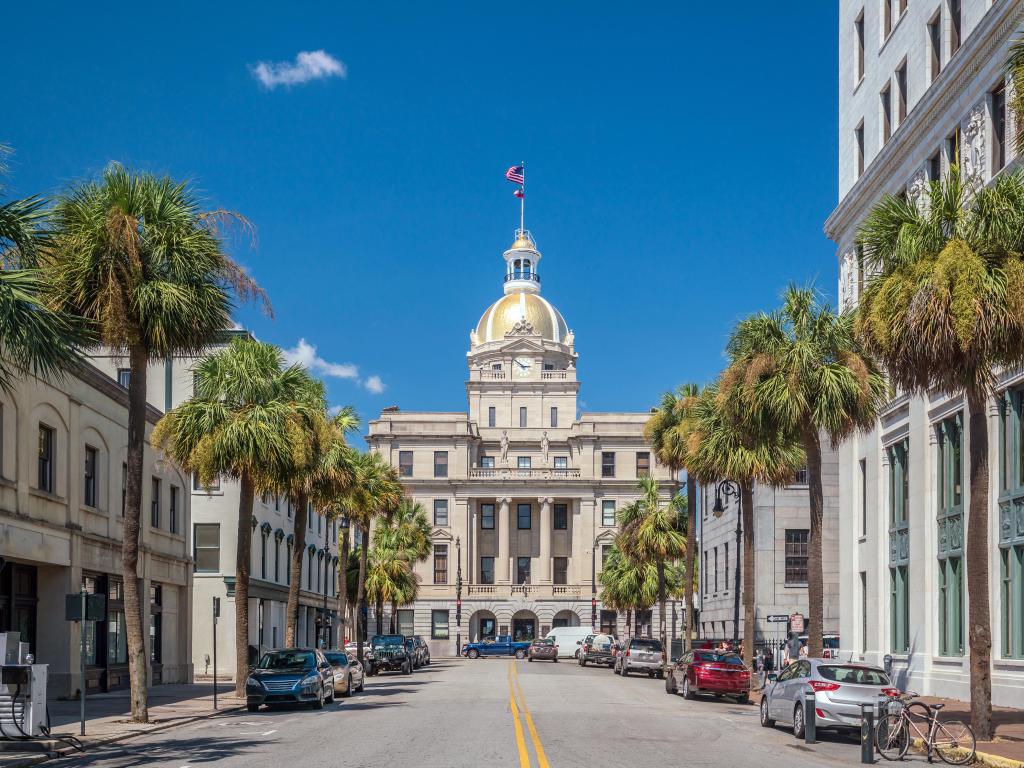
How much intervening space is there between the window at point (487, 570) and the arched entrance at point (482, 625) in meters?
3.65

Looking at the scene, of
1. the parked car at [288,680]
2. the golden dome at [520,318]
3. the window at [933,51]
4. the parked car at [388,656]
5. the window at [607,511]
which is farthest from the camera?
the golden dome at [520,318]

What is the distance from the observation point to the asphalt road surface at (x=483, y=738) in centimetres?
1867

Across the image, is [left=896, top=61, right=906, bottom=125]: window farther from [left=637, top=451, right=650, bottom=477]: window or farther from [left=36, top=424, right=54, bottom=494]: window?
[left=637, top=451, right=650, bottom=477]: window

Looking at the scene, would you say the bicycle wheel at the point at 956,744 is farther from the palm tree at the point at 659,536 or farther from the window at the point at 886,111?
the palm tree at the point at 659,536

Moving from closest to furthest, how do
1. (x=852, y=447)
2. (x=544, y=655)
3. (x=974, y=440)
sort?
(x=974, y=440), (x=852, y=447), (x=544, y=655)

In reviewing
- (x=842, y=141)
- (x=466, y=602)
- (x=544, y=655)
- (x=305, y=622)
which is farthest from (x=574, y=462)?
(x=842, y=141)

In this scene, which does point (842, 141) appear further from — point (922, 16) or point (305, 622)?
point (305, 622)

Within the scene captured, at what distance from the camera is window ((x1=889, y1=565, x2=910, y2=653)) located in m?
39.0

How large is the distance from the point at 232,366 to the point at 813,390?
1469cm

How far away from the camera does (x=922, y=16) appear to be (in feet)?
123

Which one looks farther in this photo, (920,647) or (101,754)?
(920,647)

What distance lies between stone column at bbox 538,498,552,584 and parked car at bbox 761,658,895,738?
290ft

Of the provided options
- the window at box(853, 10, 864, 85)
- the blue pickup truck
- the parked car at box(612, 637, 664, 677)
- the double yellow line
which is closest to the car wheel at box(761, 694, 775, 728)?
the double yellow line

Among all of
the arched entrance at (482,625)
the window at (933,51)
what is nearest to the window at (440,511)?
the arched entrance at (482,625)
